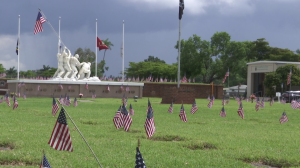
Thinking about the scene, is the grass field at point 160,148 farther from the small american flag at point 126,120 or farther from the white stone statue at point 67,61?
the white stone statue at point 67,61

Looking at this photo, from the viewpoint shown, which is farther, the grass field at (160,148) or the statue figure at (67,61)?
the statue figure at (67,61)

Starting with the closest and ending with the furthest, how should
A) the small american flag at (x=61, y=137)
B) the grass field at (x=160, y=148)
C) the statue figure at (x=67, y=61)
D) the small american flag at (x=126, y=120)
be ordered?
the small american flag at (x=61, y=137)
the grass field at (x=160, y=148)
the small american flag at (x=126, y=120)
the statue figure at (x=67, y=61)

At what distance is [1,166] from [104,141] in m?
3.59

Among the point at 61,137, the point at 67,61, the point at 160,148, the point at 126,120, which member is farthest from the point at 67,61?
the point at 61,137

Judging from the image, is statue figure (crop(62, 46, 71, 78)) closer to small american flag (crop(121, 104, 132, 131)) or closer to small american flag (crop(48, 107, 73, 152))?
small american flag (crop(121, 104, 132, 131))

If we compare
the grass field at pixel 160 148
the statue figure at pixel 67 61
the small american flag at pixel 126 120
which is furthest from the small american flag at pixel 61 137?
the statue figure at pixel 67 61

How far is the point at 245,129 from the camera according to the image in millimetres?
15625

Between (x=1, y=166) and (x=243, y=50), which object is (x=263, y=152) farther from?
(x=243, y=50)

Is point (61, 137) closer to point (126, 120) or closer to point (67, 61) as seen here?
point (126, 120)

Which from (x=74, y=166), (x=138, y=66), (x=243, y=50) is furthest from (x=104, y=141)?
(x=138, y=66)

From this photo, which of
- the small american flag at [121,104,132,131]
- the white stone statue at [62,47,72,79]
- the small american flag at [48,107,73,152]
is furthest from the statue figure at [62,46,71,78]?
the small american flag at [48,107,73,152]

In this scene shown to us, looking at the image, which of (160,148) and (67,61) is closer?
(160,148)

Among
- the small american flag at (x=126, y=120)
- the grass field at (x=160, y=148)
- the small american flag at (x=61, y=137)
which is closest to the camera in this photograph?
the small american flag at (x=61, y=137)

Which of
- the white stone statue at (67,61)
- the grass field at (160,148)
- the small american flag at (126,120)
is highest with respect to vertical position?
the white stone statue at (67,61)
